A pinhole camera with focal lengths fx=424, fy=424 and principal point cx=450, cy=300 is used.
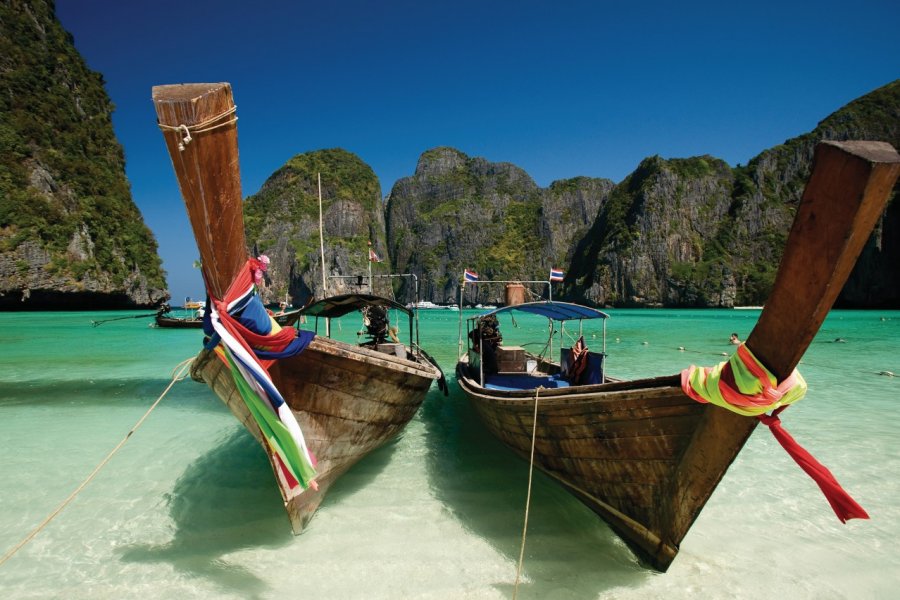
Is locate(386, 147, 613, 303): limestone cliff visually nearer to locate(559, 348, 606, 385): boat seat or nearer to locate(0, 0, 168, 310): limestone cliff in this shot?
locate(0, 0, 168, 310): limestone cliff

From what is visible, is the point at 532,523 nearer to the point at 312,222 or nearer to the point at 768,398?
the point at 768,398

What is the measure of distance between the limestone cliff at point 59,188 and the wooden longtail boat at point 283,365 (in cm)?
5659

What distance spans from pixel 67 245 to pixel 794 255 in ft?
210

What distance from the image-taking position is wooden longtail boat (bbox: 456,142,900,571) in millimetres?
1963

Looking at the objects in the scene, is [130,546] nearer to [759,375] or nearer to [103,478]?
[103,478]

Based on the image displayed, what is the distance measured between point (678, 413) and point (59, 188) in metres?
69.1

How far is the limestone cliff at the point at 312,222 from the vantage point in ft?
361

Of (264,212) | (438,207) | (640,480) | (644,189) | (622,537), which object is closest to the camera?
(640,480)

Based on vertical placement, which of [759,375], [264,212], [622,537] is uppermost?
[264,212]

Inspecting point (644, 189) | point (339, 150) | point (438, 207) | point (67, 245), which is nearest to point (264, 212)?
point (339, 150)

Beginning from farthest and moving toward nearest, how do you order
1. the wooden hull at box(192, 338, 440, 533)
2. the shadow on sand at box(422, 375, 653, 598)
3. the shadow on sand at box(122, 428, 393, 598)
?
the wooden hull at box(192, 338, 440, 533)
the shadow on sand at box(122, 428, 393, 598)
the shadow on sand at box(422, 375, 653, 598)

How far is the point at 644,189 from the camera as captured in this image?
351ft

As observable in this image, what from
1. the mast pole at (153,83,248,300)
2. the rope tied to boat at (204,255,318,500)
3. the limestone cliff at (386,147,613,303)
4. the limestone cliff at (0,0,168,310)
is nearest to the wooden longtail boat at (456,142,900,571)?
the rope tied to boat at (204,255,318,500)

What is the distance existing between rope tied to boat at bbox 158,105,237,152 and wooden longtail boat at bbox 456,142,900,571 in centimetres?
317
